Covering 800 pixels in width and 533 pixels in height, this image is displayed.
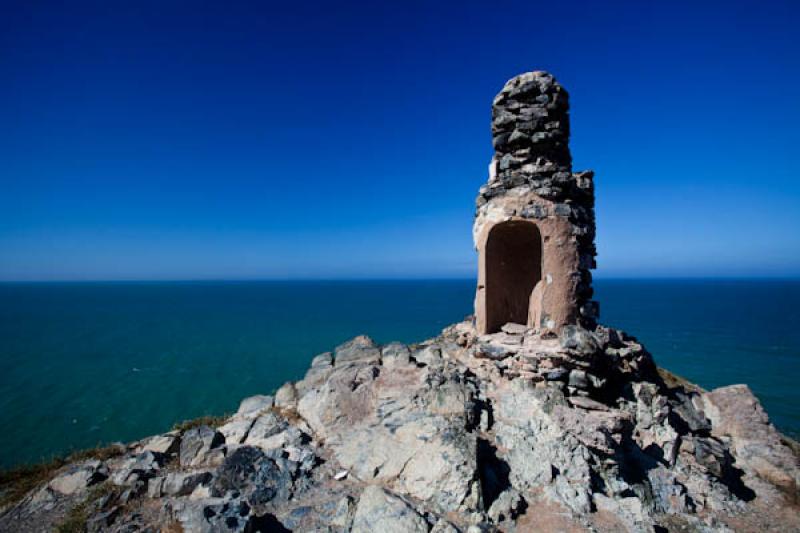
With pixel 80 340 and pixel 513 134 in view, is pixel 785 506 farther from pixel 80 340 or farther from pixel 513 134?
pixel 80 340

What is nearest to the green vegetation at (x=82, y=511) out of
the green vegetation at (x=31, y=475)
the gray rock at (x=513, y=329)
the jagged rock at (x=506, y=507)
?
the green vegetation at (x=31, y=475)

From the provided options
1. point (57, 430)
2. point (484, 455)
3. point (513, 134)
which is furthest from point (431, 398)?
point (57, 430)

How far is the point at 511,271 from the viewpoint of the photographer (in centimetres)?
1388

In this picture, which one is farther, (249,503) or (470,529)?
(249,503)

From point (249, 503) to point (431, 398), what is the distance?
4.61 metres

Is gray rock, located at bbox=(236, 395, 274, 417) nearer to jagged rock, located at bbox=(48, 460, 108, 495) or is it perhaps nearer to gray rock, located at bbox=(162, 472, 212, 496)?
gray rock, located at bbox=(162, 472, 212, 496)

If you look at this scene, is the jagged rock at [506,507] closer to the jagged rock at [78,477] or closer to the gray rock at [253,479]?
the gray rock at [253,479]

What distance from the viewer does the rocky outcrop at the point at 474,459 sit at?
6.94 m

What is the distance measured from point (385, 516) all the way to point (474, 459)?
207 cm

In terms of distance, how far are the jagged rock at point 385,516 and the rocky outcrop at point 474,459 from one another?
2 centimetres

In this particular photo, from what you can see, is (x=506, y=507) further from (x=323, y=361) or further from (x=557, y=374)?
(x=323, y=361)

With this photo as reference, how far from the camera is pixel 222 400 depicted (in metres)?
29.2

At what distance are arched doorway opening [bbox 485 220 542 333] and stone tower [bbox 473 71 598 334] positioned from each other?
0.20 m

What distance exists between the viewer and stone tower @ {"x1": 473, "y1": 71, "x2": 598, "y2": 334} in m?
10.7
